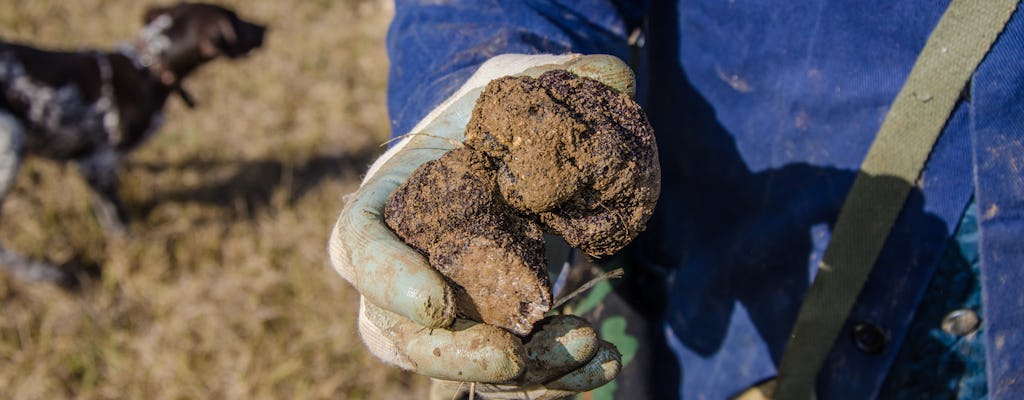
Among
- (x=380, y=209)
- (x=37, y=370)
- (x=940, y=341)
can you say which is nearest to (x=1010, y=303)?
(x=940, y=341)

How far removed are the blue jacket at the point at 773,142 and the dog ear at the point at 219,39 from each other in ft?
10.2

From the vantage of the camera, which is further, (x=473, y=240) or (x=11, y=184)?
(x=11, y=184)

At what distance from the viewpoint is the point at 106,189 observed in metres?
4.41

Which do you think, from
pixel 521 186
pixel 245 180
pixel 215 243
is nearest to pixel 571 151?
pixel 521 186

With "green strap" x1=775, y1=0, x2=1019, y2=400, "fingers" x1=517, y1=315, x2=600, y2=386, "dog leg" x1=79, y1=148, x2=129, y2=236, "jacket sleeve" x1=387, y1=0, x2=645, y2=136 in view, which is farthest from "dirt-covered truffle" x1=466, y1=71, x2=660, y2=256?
"dog leg" x1=79, y1=148, x2=129, y2=236

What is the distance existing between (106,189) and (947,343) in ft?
14.6

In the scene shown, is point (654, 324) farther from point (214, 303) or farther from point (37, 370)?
point (37, 370)

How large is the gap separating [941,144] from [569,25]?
89cm

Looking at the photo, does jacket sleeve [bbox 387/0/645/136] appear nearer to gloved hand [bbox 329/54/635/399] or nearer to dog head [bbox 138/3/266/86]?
gloved hand [bbox 329/54/635/399]

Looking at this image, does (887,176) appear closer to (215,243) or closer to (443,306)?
(443,306)

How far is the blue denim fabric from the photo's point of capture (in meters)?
1.67

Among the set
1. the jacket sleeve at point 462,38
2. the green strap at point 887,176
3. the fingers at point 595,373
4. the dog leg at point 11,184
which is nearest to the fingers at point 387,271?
the fingers at point 595,373

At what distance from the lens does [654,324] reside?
7.05 feet

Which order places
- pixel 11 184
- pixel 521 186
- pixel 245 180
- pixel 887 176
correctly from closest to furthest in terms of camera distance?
pixel 521 186, pixel 887 176, pixel 11 184, pixel 245 180
